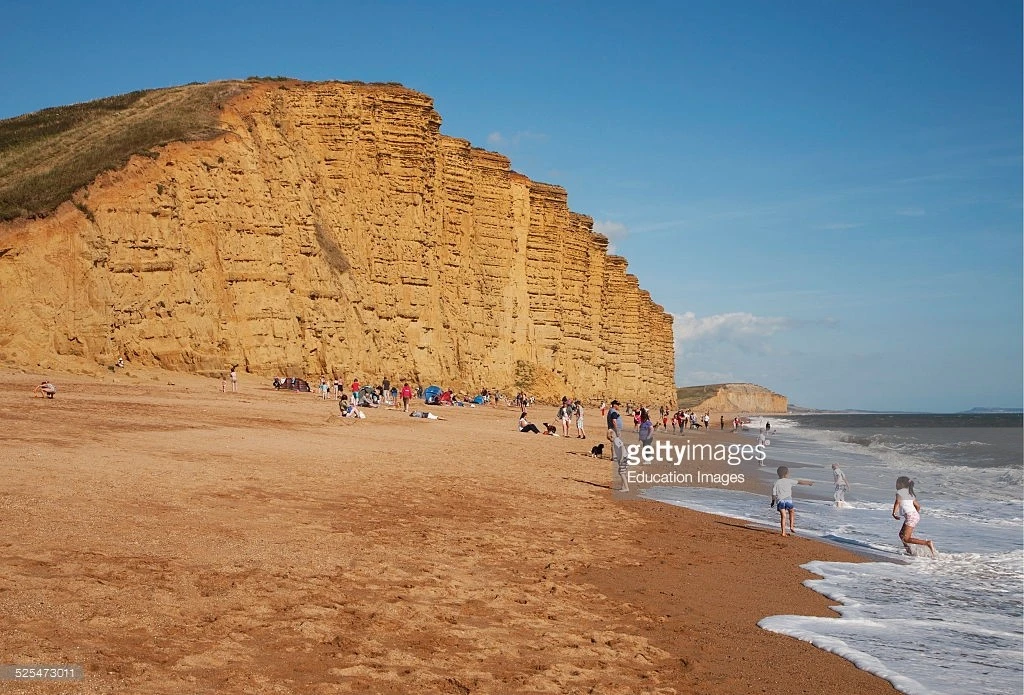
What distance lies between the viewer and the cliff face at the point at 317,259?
25.4 m

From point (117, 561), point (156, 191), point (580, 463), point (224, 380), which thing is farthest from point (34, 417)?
point (156, 191)

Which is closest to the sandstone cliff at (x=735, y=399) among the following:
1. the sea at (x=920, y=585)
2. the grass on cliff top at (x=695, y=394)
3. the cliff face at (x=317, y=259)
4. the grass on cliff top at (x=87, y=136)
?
the grass on cliff top at (x=695, y=394)

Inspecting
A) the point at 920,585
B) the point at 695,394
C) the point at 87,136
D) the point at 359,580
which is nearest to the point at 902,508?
the point at 920,585

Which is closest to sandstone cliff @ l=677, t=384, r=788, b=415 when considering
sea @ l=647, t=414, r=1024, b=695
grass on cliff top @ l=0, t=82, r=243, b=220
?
grass on cliff top @ l=0, t=82, r=243, b=220

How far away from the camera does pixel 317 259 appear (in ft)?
108

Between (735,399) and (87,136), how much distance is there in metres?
138

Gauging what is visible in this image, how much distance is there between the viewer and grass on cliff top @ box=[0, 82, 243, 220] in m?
26.6

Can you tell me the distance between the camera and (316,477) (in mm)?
11539

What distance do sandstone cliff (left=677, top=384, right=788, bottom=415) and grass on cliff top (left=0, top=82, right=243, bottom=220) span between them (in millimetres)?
111939

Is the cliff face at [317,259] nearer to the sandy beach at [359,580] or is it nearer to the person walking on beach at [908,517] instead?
the sandy beach at [359,580]

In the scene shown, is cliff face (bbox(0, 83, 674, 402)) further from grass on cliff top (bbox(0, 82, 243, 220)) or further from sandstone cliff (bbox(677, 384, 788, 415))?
sandstone cliff (bbox(677, 384, 788, 415))

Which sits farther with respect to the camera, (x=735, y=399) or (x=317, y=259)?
(x=735, y=399)

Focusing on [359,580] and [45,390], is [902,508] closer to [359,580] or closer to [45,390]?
[359,580]

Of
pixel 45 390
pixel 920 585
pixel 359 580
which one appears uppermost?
pixel 45 390
